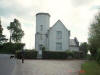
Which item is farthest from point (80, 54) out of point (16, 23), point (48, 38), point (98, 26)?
point (16, 23)

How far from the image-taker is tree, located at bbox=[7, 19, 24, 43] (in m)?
66.1

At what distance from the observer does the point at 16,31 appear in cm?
6681

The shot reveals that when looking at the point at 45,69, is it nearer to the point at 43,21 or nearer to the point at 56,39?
the point at 56,39

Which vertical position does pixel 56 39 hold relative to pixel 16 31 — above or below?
below

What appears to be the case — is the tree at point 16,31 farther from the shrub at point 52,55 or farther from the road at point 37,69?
the road at point 37,69

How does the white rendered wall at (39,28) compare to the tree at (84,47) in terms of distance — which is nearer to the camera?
the white rendered wall at (39,28)

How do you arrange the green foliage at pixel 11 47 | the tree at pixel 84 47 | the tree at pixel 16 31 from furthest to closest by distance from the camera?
the tree at pixel 16 31 → the green foliage at pixel 11 47 → the tree at pixel 84 47

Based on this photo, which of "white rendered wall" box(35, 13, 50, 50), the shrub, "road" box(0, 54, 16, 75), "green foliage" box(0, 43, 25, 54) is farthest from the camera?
"green foliage" box(0, 43, 25, 54)

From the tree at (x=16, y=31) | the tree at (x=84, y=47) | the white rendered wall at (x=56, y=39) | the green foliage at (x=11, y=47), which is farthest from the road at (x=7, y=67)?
the tree at (x=16, y=31)

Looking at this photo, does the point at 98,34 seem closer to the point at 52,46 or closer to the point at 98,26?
the point at 98,26

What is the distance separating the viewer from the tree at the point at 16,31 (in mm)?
66062

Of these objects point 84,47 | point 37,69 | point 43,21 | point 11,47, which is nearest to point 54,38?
point 43,21

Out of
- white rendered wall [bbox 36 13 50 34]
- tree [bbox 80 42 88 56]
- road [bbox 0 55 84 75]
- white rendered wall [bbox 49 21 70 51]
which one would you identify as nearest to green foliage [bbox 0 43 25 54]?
white rendered wall [bbox 36 13 50 34]

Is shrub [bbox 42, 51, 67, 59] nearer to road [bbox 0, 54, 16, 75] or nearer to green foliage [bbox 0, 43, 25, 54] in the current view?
road [bbox 0, 54, 16, 75]
